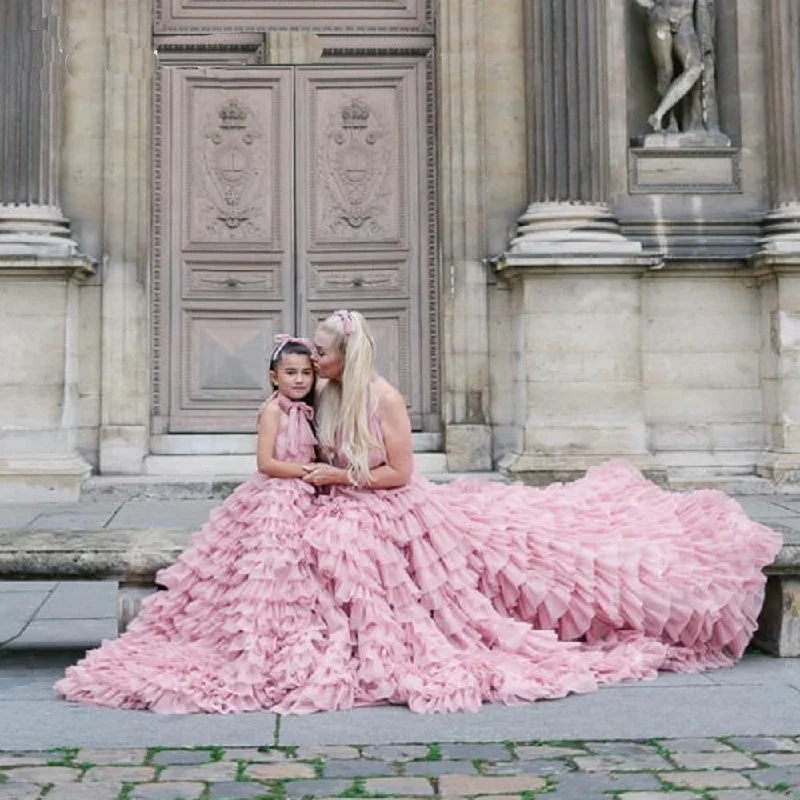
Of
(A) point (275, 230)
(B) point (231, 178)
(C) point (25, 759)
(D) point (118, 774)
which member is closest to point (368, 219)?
(A) point (275, 230)

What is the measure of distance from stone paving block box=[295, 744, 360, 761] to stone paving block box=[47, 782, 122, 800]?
0.59m

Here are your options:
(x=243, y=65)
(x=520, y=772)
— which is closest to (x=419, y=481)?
(x=520, y=772)

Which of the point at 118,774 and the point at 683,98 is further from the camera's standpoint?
the point at 683,98

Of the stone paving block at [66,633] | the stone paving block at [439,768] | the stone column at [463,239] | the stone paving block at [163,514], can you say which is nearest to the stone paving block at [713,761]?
the stone paving block at [439,768]

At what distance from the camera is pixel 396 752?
3770 millimetres

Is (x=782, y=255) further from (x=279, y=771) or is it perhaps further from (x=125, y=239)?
(x=279, y=771)

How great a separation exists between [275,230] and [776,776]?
27.5 ft

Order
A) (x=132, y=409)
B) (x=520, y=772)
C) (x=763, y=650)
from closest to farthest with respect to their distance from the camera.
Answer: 1. (x=520, y=772)
2. (x=763, y=650)
3. (x=132, y=409)

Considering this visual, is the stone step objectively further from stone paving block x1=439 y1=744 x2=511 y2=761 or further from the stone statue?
stone paving block x1=439 y1=744 x2=511 y2=761

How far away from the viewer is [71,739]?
390cm

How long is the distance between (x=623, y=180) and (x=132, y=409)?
16.2 feet

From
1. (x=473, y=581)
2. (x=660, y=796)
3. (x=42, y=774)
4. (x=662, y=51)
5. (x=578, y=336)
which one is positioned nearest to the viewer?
(x=660, y=796)

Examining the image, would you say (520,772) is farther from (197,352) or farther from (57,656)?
(197,352)

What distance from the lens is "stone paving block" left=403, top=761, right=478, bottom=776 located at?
3.56 m
